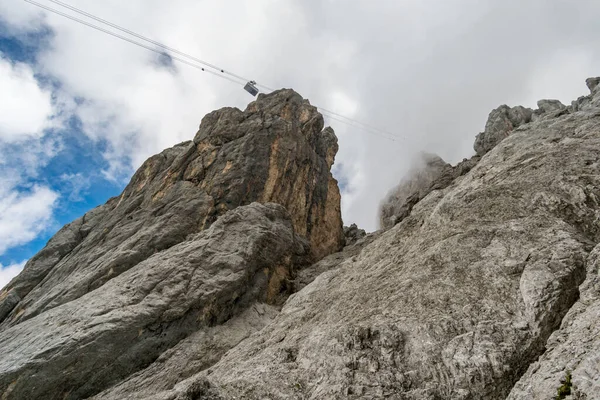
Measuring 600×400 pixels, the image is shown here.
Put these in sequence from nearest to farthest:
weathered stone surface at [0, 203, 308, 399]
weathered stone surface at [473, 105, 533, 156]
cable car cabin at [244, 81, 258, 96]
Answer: weathered stone surface at [0, 203, 308, 399] → cable car cabin at [244, 81, 258, 96] → weathered stone surface at [473, 105, 533, 156]

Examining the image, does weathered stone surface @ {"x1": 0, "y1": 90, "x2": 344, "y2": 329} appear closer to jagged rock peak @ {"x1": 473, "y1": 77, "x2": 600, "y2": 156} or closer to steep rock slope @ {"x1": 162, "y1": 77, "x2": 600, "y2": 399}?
steep rock slope @ {"x1": 162, "y1": 77, "x2": 600, "y2": 399}

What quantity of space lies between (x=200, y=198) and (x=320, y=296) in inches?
993

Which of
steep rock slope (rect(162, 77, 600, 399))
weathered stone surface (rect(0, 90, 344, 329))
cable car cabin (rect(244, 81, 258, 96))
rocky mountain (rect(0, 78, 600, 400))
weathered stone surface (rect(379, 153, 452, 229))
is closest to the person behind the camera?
steep rock slope (rect(162, 77, 600, 399))

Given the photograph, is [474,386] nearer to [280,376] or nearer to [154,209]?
[280,376]

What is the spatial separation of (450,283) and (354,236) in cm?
5298

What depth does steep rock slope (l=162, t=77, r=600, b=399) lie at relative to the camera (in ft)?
41.9

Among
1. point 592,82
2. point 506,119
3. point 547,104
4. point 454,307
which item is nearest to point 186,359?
point 454,307

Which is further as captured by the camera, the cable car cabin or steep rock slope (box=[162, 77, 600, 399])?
the cable car cabin

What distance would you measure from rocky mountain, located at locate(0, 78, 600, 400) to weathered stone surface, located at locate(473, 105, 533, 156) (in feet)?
127

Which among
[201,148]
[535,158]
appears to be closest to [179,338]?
[535,158]

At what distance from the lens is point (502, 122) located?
81.6 m

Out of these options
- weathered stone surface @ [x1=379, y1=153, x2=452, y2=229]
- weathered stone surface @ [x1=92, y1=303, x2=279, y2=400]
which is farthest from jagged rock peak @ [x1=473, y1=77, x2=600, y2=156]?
weathered stone surface @ [x1=92, y1=303, x2=279, y2=400]

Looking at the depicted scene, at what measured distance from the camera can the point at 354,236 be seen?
6950cm

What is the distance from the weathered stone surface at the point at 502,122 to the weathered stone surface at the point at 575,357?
243ft
